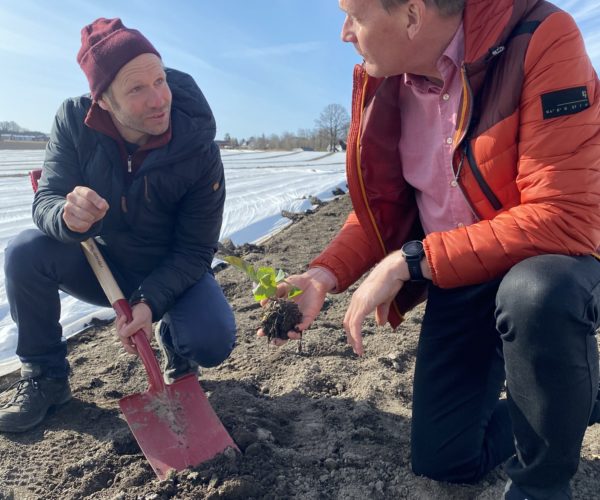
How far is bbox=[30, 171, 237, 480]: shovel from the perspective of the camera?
178cm

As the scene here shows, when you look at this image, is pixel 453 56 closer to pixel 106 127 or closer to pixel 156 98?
pixel 156 98

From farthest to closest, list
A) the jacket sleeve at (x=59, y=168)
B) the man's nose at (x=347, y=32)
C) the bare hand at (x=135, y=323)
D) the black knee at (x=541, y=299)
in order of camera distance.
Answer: the jacket sleeve at (x=59, y=168), the bare hand at (x=135, y=323), the man's nose at (x=347, y=32), the black knee at (x=541, y=299)

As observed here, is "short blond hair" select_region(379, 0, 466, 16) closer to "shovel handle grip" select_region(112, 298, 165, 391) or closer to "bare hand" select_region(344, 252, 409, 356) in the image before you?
"bare hand" select_region(344, 252, 409, 356)

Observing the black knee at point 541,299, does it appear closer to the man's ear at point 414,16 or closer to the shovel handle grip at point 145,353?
the man's ear at point 414,16

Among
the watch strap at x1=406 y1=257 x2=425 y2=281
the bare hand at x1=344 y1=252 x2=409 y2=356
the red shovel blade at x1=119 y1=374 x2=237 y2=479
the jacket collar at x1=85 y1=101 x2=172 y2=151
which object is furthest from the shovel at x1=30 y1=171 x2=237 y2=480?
the watch strap at x1=406 y1=257 x2=425 y2=281

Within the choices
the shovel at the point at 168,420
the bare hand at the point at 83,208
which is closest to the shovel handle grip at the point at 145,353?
the shovel at the point at 168,420

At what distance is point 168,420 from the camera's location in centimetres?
190

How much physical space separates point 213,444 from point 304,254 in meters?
2.65

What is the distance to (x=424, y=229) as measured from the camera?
1.89 meters

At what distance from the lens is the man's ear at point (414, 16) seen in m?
1.42

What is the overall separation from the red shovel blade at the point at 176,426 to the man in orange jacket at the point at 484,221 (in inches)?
20.5

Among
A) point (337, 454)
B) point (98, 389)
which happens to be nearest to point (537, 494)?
point (337, 454)

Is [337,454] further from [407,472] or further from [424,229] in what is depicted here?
[424,229]

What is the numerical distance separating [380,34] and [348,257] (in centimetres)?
71
